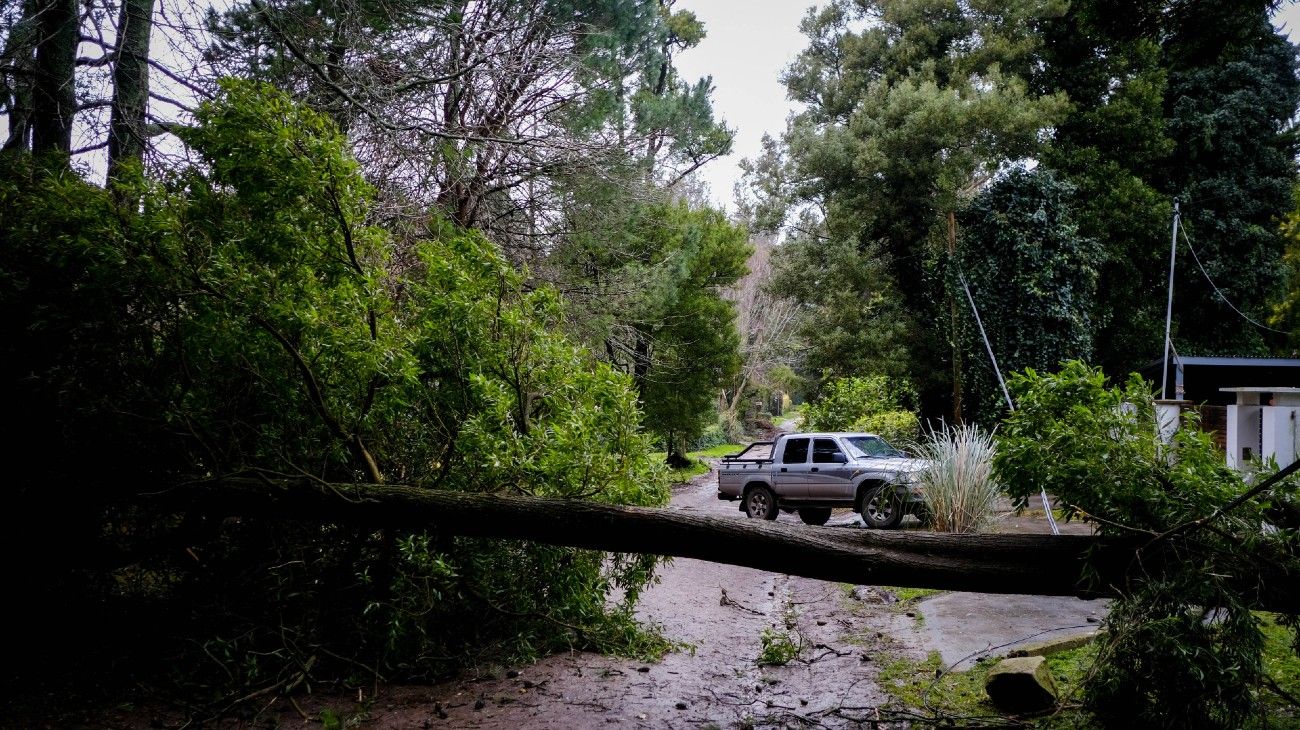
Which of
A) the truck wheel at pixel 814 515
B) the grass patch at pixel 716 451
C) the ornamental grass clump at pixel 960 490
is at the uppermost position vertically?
the ornamental grass clump at pixel 960 490

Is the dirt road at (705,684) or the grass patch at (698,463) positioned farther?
the grass patch at (698,463)

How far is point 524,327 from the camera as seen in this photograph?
21.3 feet

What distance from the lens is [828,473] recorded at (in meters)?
13.4

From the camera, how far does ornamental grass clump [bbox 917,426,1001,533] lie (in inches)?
403

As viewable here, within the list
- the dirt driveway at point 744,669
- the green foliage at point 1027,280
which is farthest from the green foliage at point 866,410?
the dirt driveway at point 744,669

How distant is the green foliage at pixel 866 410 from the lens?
755 inches

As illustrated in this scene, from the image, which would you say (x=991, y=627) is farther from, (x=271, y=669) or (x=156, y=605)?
(x=156, y=605)

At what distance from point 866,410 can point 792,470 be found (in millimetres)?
7214

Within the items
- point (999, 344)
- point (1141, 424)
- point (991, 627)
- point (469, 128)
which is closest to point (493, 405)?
point (1141, 424)

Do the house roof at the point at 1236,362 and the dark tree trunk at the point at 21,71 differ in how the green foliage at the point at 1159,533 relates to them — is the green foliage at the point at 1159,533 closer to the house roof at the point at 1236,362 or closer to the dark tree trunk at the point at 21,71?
the dark tree trunk at the point at 21,71

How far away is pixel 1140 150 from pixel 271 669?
983 inches

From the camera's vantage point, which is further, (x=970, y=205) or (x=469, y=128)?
(x=970, y=205)

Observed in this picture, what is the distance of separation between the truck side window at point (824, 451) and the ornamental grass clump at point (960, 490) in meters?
2.91

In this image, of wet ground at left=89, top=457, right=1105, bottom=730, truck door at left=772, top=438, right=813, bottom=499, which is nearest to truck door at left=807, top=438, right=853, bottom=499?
truck door at left=772, top=438, right=813, bottom=499
